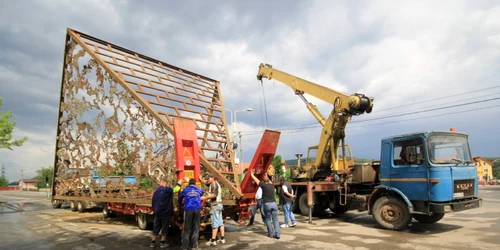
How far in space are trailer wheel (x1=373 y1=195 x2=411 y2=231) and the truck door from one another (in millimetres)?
385

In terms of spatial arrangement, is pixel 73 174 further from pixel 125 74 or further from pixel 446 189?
pixel 446 189

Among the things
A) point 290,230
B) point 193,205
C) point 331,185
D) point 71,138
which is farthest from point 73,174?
point 331,185

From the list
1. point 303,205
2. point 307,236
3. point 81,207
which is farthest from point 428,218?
point 81,207

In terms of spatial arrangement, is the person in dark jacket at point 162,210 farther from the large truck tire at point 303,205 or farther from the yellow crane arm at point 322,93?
the yellow crane arm at point 322,93

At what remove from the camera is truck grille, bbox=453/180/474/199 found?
8.49 m

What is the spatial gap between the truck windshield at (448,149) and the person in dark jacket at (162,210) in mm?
6729

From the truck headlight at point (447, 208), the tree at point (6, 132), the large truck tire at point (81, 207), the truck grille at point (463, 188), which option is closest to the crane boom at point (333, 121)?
the truck grille at point (463, 188)

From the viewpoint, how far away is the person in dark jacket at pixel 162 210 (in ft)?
24.4

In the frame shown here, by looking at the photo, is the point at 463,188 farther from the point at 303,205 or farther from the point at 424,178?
the point at 303,205

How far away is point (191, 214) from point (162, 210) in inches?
34.2

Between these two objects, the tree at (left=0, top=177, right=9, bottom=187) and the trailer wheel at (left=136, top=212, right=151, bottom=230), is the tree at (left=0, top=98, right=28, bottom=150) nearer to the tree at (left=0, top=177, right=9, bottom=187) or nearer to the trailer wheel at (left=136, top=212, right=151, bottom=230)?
the trailer wheel at (left=136, top=212, right=151, bottom=230)

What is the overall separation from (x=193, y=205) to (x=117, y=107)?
4725mm

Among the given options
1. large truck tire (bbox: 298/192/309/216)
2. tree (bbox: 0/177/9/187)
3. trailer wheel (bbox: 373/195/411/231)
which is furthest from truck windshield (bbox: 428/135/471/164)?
tree (bbox: 0/177/9/187)

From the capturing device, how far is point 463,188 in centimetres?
869
